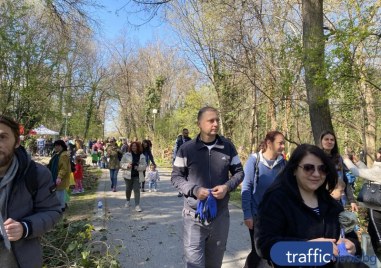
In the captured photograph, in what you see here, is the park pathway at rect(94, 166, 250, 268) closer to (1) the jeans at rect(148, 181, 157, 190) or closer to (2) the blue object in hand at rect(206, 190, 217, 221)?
(1) the jeans at rect(148, 181, 157, 190)

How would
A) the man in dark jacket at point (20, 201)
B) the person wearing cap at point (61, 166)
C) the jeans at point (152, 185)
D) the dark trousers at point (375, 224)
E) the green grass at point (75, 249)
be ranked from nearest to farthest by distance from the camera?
the man in dark jacket at point (20, 201) < the dark trousers at point (375, 224) < the green grass at point (75, 249) < the person wearing cap at point (61, 166) < the jeans at point (152, 185)

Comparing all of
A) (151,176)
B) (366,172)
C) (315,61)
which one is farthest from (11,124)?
(151,176)

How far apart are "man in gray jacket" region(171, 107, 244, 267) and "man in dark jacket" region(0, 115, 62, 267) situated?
1.49 m

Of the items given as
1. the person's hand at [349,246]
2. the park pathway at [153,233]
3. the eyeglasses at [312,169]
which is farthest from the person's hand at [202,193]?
the park pathway at [153,233]

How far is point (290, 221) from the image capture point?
219 cm

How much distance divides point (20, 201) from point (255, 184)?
2635 millimetres

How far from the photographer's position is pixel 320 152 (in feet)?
7.89

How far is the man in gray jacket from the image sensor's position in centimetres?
360

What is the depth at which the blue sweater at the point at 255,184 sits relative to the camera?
167 inches

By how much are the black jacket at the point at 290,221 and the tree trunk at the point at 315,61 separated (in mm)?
5052

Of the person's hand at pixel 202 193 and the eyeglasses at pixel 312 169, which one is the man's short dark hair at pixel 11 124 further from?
the eyeglasses at pixel 312 169

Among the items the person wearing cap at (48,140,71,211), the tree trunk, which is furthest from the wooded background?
the person wearing cap at (48,140,71,211)

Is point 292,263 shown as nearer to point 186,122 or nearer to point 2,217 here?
point 2,217

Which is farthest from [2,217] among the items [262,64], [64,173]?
[262,64]
